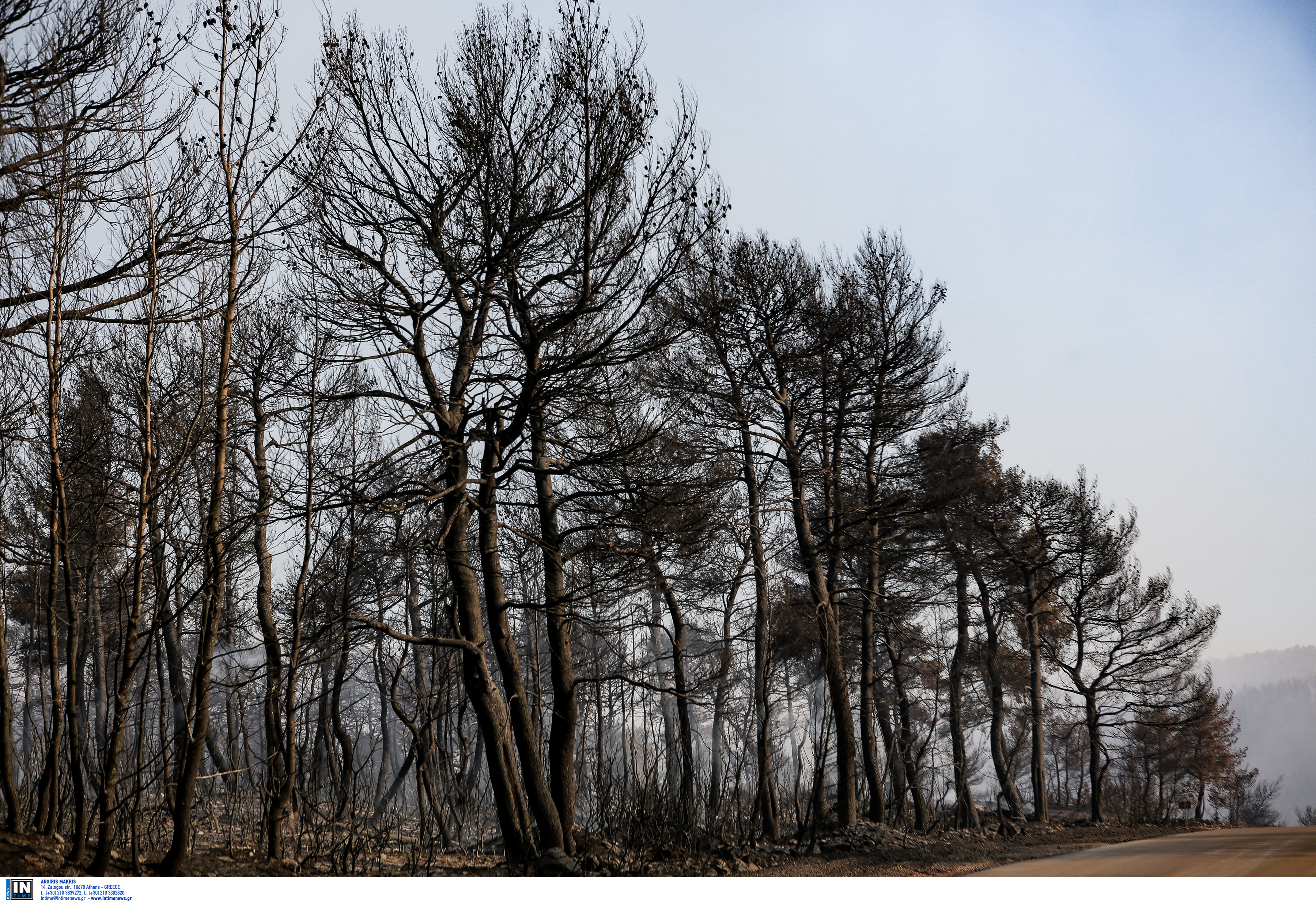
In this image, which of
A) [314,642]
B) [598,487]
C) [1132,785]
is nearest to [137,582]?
[314,642]

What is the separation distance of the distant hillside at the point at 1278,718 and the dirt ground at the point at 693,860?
672cm

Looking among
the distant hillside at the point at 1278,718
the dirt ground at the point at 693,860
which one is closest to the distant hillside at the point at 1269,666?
the distant hillside at the point at 1278,718

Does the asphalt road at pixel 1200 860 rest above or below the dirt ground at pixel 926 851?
above

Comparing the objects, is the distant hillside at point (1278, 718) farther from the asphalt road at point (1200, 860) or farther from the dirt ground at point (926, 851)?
the asphalt road at point (1200, 860)

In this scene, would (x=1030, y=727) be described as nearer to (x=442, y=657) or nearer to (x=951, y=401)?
(x=951, y=401)

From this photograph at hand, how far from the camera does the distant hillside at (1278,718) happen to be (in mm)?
14414

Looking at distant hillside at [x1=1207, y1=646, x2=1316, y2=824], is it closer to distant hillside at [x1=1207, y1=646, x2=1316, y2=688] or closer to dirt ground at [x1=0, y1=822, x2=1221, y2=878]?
distant hillside at [x1=1207, y1=646, x2=1316, y2=688]

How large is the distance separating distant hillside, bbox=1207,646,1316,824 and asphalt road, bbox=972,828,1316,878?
795 centimetres

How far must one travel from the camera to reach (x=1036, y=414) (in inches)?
376

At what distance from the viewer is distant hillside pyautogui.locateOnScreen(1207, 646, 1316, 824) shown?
567 inches

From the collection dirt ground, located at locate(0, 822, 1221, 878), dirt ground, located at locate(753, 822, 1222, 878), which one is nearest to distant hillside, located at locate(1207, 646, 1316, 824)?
dirt ground, located at locate(753, 822, 1222, 878)

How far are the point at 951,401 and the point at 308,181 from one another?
1038cm

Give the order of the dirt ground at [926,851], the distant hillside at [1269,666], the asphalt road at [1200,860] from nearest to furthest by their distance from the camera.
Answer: the asphalt road at [1200,860]
the dirt ground at [926,851]
the distant hillside at [1269,666]

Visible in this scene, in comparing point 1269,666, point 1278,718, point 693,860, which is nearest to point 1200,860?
point 693,860
